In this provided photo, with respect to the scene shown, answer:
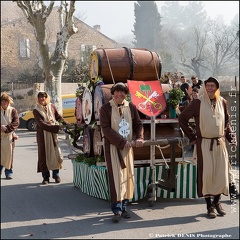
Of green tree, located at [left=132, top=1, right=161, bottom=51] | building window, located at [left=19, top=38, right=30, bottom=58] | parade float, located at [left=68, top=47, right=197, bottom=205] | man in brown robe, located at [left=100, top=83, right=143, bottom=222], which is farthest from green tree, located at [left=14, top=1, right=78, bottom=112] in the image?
green tree, located at [left=132, top=1, right=161, bottom=51]

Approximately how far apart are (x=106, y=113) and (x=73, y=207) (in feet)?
5.38

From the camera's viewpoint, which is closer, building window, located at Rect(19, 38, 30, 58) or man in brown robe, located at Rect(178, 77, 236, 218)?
man in brown robe, located at Rect(178, 77, 236, 218)

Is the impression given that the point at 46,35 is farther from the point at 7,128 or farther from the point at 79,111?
the point at 79,111

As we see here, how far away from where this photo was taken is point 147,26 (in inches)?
1871

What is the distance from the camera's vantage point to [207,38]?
26.4m

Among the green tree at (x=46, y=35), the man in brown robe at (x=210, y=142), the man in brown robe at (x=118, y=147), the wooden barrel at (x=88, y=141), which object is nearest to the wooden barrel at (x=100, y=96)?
the wooden barrel at (x=88, y=141)

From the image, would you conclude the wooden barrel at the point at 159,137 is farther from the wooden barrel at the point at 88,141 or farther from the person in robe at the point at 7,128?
the person in robe at the point at 7,128

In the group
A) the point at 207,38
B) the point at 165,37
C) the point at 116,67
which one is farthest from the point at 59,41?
the point at 165,37

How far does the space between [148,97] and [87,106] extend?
1075 millimetres

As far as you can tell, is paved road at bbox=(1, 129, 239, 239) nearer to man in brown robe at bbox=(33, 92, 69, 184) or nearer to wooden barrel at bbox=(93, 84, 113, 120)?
man in brown robe at bbox=(33, 92, 69, 184)

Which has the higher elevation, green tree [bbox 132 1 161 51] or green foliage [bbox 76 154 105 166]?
green tree [bbox 132 1 161 51]

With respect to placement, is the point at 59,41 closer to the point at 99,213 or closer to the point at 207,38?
the point at 207,38

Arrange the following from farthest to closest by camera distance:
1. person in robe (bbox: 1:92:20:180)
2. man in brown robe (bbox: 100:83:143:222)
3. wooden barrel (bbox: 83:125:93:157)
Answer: person in robe (bbox: 1:92:20:180)
wooden barrel (bbox: 83:125:93:157)
man in brown robe (bbox: 100:83:143:222)

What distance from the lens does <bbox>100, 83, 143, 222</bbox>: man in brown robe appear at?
18.6 feet
